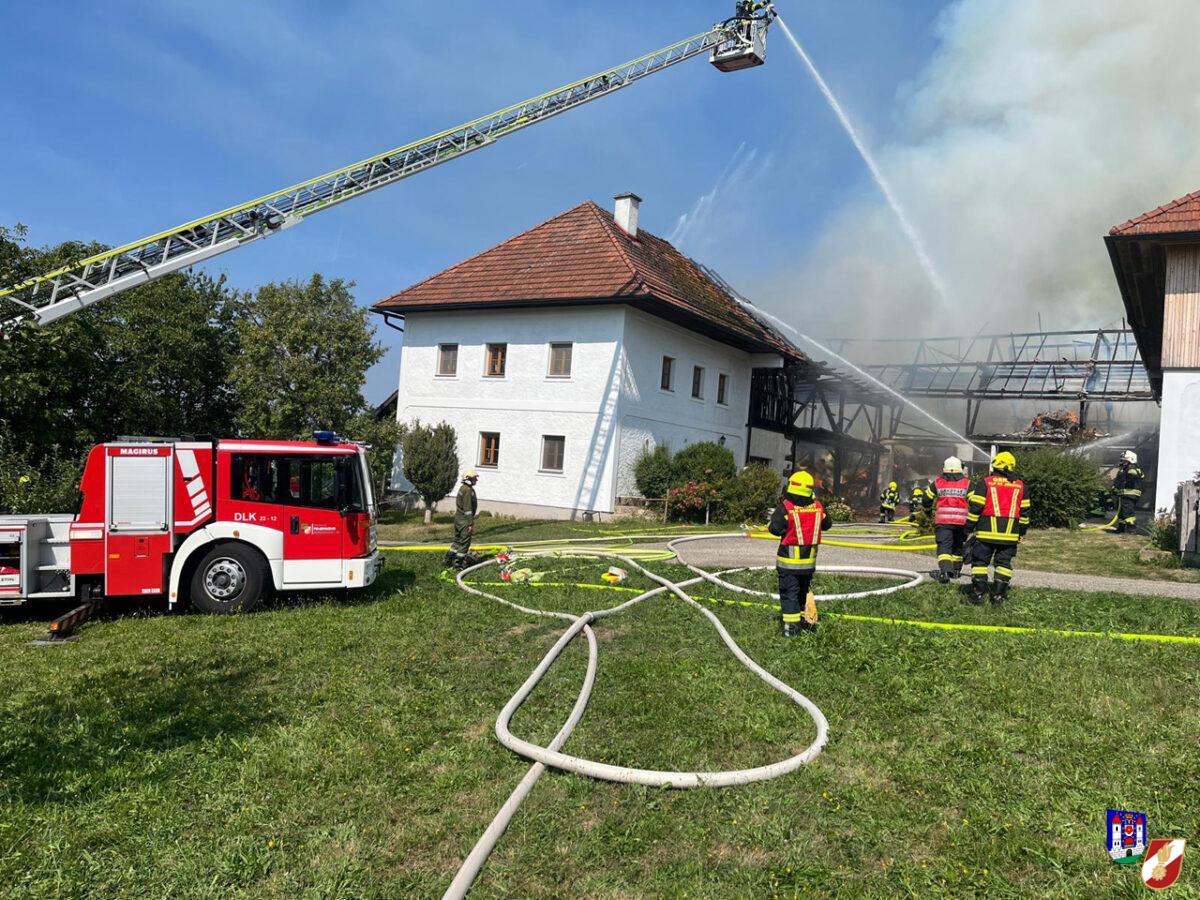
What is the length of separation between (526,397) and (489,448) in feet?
6.57

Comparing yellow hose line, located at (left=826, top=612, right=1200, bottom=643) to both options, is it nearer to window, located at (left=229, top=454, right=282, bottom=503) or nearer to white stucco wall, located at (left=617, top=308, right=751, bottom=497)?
window, located at (left=229, top=454, right=282, bottom=503)

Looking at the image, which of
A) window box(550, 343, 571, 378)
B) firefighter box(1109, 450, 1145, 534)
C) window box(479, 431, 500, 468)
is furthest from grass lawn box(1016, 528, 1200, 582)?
window box(479, 431, 500, 468)

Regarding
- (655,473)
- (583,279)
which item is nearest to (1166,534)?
(655,473)

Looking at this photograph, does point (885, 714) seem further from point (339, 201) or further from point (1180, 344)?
point (1180, 344)

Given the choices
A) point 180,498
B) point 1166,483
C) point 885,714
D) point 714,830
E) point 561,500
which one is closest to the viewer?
point 714,830

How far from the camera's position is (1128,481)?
17547 mm

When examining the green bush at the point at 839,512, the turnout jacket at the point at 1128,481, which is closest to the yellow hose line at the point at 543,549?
the turnout jacket at the point at 1128,481

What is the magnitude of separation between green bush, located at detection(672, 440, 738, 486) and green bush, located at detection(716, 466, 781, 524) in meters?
0.40

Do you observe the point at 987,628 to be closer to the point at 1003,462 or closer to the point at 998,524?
the point at 998,524

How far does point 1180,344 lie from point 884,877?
1667 centimetres

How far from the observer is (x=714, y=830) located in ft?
13.0

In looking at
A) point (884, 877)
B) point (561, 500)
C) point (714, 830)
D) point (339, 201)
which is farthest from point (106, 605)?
point (561, 500)

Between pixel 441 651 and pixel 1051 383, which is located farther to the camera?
pixel 1051 383

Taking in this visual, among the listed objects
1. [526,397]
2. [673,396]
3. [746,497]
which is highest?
[673,396]
